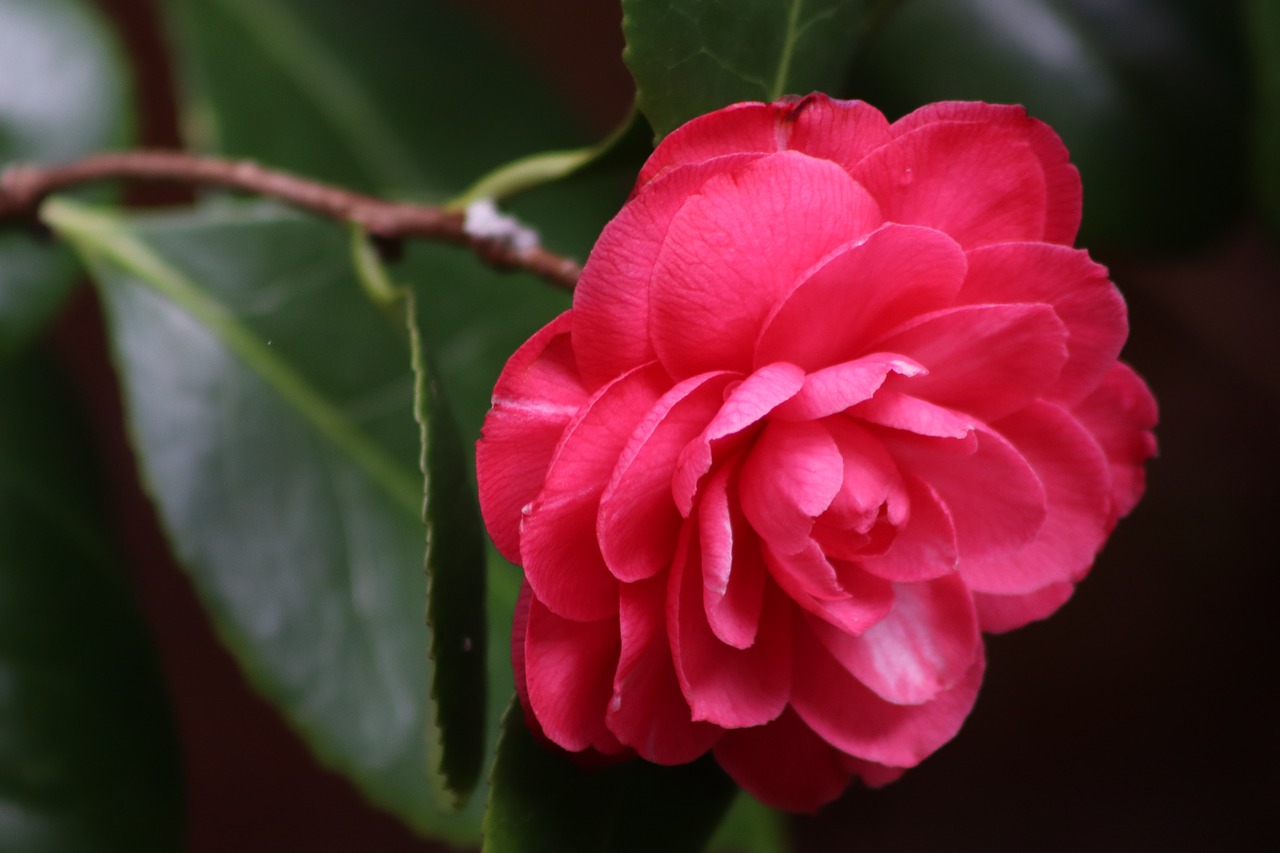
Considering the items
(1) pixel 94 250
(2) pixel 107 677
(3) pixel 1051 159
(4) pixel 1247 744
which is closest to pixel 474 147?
(1) pixel 94 250

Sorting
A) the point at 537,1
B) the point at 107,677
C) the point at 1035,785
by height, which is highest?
the point at 537,1

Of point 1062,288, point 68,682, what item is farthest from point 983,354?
point 68,682

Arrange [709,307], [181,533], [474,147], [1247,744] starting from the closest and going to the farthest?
[709,307] < [181,533] < [474,147] < [1247,744]

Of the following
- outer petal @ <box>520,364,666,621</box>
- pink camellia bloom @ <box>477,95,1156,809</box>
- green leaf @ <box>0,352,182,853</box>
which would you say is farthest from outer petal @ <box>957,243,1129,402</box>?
green leaf @ <box>0,352,182,853</box>

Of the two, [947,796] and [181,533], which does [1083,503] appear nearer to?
[181,533]

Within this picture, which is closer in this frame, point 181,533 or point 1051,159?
point 1051,159

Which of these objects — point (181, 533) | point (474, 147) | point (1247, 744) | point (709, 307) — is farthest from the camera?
point (1247, 744)
